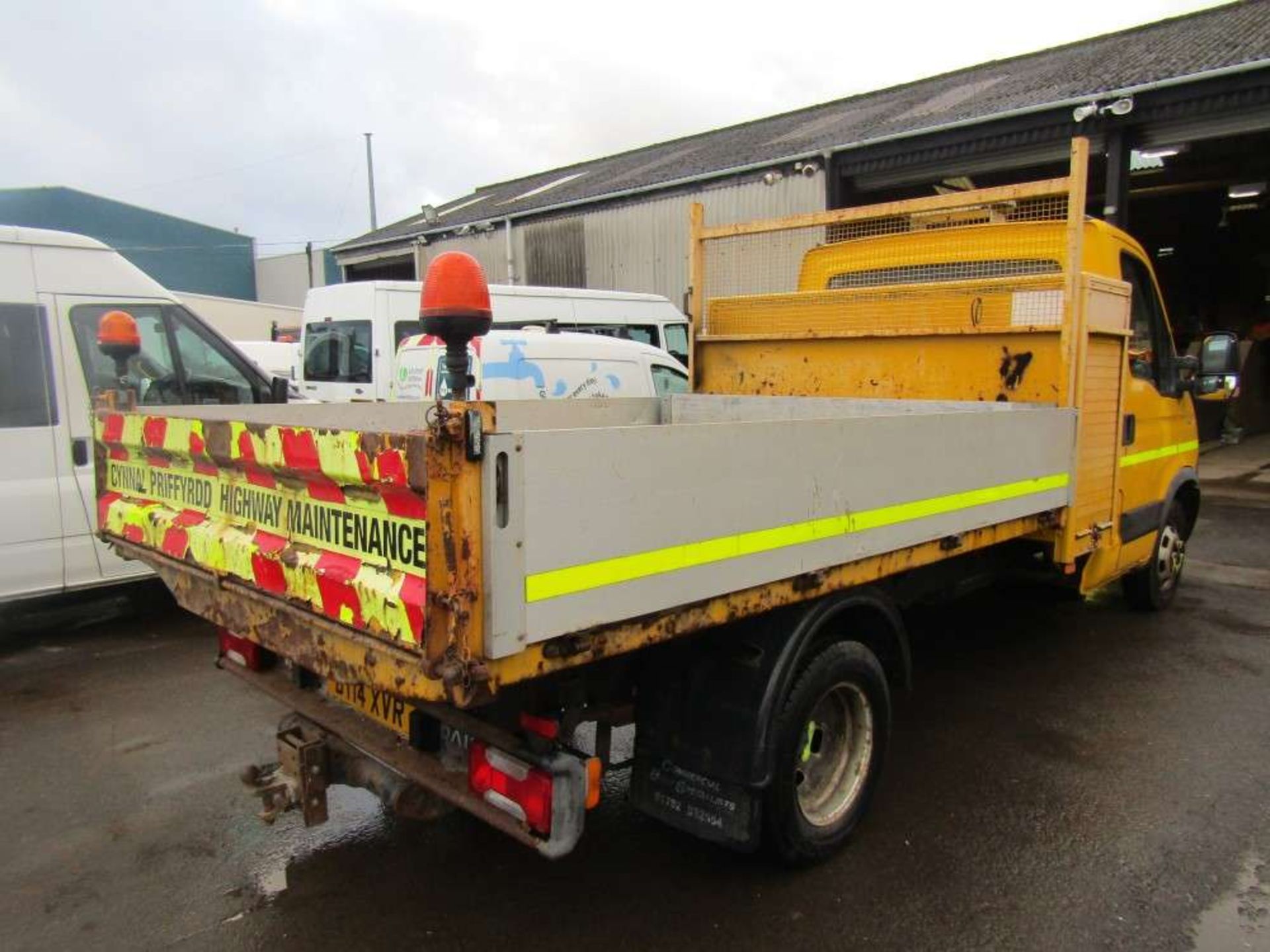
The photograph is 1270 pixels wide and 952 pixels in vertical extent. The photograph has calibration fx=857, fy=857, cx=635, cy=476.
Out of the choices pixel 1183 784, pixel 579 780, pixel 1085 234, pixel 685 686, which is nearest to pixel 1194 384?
pixel 1085 234

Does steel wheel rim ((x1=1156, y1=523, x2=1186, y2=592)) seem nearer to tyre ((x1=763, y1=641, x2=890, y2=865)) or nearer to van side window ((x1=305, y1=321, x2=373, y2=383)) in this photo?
tyre ((x1=763, y1=641, x2=890, y2=865))

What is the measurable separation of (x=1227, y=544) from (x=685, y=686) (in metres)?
8.13

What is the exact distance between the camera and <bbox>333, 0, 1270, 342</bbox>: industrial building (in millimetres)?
10297

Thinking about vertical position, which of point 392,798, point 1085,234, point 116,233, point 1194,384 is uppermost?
point 116,233

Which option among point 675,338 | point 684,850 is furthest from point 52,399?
→ point 675,338

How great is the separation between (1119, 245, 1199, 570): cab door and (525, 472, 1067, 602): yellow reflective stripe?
1930 millimetres

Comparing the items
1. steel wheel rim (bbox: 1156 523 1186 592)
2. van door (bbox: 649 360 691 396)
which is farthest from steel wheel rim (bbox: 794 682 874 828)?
van door (bbox: 649 360 691 396)

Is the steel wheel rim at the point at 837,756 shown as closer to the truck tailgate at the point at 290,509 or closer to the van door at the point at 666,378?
the truck tailgate at the point at 290,509

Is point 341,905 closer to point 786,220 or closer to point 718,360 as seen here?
point 718,360

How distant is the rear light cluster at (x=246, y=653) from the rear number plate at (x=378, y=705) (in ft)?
1.36

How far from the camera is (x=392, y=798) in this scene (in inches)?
106

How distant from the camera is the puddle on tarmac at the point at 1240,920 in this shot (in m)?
2.72

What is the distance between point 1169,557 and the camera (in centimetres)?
607

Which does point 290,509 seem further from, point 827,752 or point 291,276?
point 291,276
